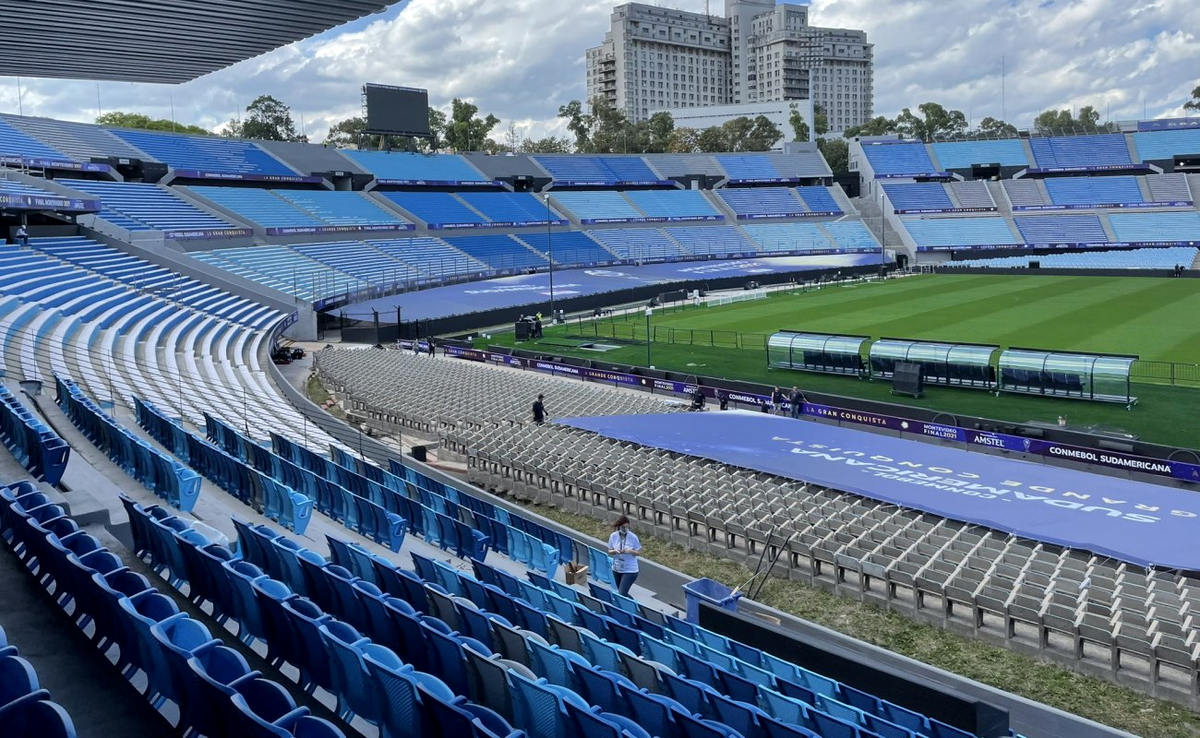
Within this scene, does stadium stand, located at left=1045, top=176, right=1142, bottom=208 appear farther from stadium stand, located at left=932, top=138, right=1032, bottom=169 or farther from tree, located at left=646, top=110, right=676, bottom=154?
tree, located at left=646, top=110, right=676, bottom=154

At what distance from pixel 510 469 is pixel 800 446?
623cm

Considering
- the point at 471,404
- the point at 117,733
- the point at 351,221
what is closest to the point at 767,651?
the point at 117,733

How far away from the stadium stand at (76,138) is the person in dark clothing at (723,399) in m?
44.8

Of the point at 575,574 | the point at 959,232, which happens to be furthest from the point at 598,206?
the point at 575,574

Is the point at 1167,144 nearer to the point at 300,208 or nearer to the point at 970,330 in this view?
the point at 970,330

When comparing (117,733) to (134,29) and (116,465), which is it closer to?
(116,465)

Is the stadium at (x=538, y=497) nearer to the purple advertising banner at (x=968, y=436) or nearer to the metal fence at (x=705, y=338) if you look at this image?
the purple advertising banner at (x=968, y=436)

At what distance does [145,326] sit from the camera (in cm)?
2908

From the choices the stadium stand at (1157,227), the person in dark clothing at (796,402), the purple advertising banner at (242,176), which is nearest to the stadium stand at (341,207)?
the purple advertising banner at (242,176)

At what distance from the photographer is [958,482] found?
17.1 meters

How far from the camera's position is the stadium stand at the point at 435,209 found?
71750mm

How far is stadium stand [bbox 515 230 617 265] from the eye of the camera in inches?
2859

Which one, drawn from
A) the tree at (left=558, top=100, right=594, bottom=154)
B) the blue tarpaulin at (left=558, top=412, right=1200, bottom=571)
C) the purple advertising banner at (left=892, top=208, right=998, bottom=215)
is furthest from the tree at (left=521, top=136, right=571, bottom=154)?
the blue tarpaulin at (left=558, top=412, right=1200, bottom=571)

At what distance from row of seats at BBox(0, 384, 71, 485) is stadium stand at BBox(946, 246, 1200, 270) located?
223 feet
